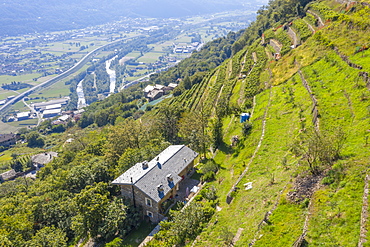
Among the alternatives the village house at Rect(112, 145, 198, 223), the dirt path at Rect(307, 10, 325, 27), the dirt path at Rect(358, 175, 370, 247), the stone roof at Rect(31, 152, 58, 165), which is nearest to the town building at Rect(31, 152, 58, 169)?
the stone roof at Rect(31, 152, 58, 165)

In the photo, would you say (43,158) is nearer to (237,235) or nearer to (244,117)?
(244,117)

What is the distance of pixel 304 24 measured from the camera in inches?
2859

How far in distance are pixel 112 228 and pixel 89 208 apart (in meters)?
4.18

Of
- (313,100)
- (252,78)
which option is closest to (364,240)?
(313,100)

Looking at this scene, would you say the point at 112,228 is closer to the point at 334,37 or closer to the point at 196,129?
the point at 196,129

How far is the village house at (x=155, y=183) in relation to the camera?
3612 centimetres

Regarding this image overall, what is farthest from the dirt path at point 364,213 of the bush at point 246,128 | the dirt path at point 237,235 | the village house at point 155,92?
the village house at point 155,92

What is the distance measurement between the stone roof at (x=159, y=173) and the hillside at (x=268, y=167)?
326cm

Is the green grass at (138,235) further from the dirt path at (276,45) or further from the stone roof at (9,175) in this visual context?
the stone roof at (9,175)

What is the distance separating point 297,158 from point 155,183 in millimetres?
20107

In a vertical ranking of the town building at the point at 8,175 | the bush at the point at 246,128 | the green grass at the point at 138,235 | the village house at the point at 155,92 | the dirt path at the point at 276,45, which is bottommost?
the town building at the point at 8,175

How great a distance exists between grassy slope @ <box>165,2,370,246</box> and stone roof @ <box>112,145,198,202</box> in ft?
21.5

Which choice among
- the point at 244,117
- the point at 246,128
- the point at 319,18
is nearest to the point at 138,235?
the point at 246,128

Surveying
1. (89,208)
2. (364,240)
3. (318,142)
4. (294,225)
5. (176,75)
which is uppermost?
(318,142)
